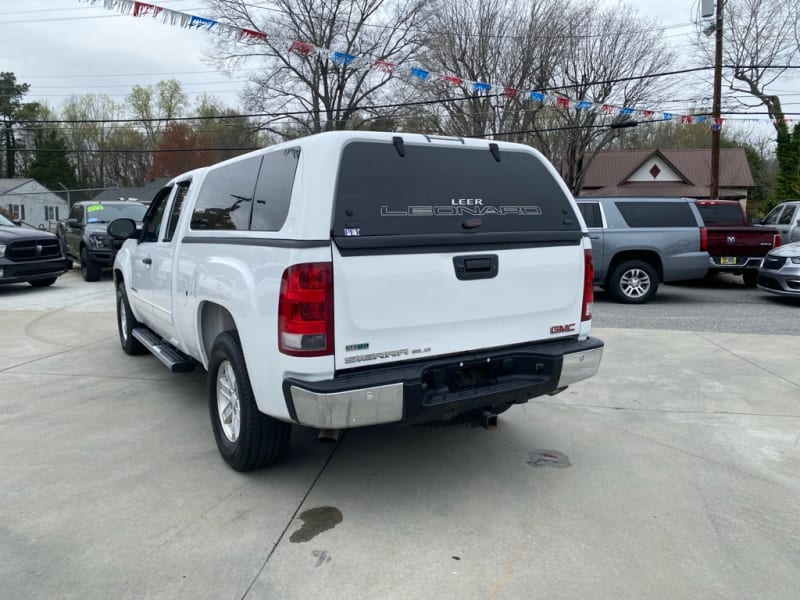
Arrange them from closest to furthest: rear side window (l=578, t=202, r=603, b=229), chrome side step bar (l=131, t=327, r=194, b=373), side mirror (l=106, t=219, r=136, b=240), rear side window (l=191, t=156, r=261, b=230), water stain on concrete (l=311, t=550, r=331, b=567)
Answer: water stain on concrete (l=311, t=550, r=331, b=567) < rear side window (l=191, t=156, r=261, b=230) < chrome side step bar (l=131, t=327, r=194, b=373) < side mirror (l=106, t=219, r=136, b=240) < rear side window (l=578, t=202, r=603, b=229)

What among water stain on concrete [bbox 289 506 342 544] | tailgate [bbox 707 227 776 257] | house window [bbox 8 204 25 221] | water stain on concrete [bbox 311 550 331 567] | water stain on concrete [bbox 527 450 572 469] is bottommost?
water stain on concrete [bbox 311 550 331 567]

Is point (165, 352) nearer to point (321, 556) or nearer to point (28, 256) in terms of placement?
point (321, 556)

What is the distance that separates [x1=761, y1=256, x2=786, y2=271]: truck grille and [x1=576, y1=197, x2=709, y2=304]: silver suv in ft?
3.45

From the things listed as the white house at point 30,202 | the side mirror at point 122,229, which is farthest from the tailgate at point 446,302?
the white house at point 30,202

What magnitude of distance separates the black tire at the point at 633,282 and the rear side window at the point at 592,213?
2.82 ft

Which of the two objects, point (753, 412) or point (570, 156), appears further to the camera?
A: point (570, 156)

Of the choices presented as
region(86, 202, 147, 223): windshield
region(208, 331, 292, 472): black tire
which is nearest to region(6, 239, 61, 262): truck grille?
region(86, 202, 147, 223): windshield

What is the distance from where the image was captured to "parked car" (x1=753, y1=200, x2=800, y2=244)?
1277cm

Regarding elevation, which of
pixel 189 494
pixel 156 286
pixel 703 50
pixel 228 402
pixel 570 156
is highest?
pixel 703 50

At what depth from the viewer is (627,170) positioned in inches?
1591

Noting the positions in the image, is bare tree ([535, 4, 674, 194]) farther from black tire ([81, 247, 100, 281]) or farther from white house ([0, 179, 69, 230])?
white house ([0, 179, 69, 230])

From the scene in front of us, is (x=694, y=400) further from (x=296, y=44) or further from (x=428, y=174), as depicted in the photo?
(x=296, y=44)

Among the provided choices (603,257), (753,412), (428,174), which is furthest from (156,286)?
(603,257)

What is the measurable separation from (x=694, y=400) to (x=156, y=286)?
4727 mm
